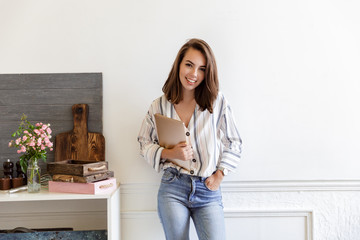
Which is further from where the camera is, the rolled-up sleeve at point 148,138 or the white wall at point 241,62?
the white wall at point 241,62

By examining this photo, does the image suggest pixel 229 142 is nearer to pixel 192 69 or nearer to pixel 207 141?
pixel 207 141

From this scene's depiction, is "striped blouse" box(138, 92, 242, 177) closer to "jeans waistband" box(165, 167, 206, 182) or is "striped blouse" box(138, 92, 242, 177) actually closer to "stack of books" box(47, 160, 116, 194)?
"jeans waistband" box(165, 167, 206, 182)

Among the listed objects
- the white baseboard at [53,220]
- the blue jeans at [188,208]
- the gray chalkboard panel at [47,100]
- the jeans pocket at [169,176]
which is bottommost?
the white baseboard at [53,220]

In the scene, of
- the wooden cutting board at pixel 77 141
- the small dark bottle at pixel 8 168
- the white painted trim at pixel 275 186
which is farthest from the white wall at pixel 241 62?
the small dark bottle at pixel 8 168

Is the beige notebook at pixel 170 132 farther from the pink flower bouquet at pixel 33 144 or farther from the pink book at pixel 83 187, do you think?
the pink flower bouquet at pixel 33 144

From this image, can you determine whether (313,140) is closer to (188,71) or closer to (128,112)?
(188,71)

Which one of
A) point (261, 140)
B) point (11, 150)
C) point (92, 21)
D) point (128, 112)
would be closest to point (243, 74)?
point (261, 140)

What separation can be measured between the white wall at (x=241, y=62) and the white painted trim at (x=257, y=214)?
0.06 metres

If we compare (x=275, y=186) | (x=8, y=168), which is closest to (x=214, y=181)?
(x=275, y=186)

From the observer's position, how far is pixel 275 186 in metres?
2.13

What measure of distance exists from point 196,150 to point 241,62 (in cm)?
70

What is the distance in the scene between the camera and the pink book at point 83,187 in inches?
68.0

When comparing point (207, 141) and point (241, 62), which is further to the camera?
point (241, 62)

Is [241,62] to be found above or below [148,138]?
above
